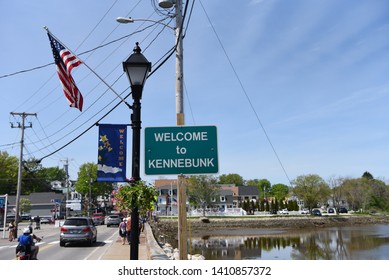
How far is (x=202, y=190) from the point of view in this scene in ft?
242

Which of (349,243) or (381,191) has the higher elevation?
(381,191)

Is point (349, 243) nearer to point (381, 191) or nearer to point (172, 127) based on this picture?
point (172, 127)

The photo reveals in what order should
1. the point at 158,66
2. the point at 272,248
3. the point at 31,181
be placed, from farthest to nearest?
1. the point at 31,181
2. the point at 272,248
3. the point at 158,66

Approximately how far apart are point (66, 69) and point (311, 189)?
77.5 m

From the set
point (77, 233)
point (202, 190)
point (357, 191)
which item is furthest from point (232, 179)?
point (77, 233)

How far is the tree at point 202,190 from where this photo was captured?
73.9 meters

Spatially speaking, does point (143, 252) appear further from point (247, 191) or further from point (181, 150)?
point (247, 191)

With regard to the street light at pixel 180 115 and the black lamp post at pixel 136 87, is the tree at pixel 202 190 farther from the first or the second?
the black lamp post at pixel 136 87

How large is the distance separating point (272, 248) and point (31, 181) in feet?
279
